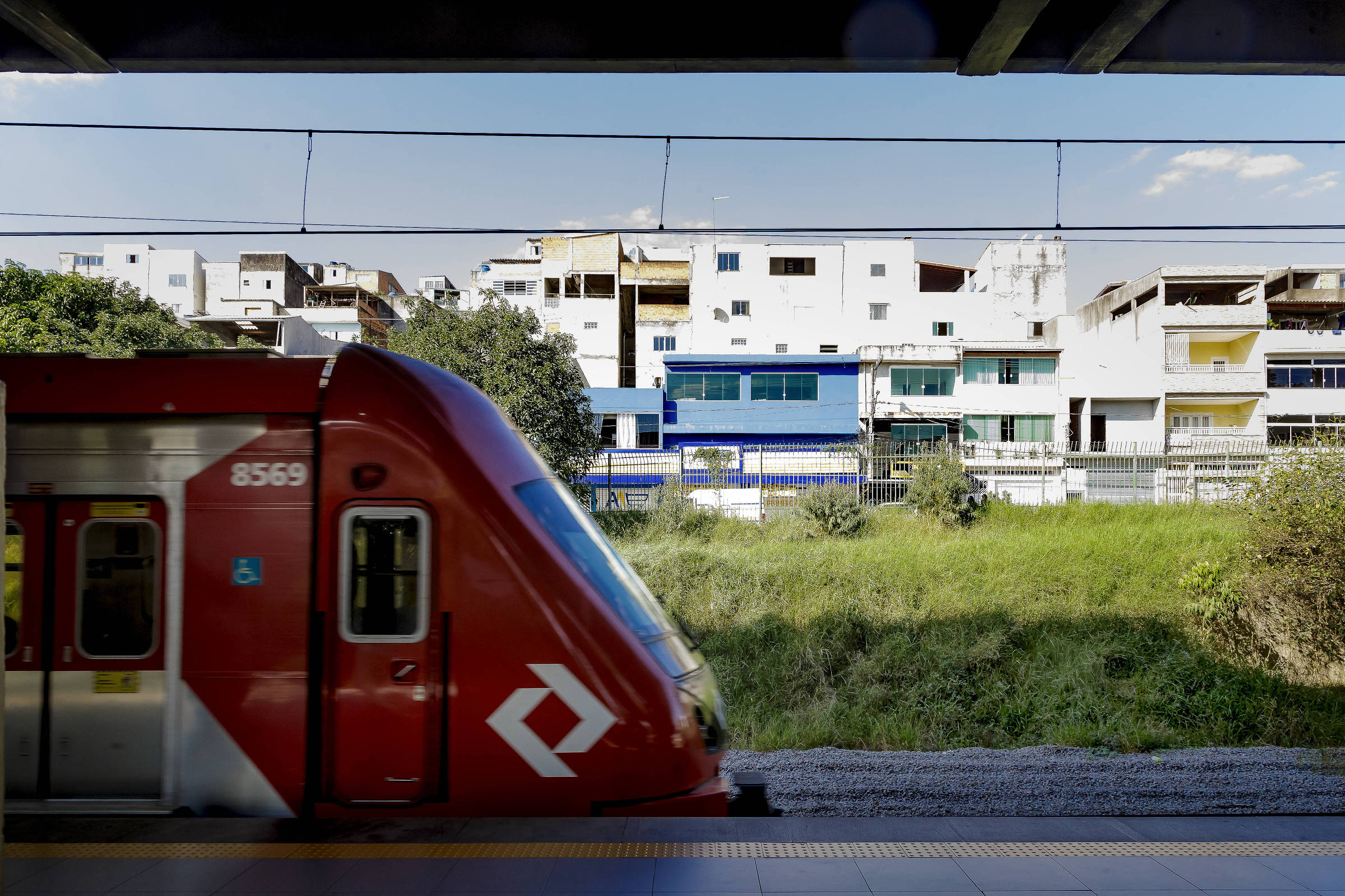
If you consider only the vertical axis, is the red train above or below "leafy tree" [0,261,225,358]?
below

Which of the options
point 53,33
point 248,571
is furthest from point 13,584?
point 53,33

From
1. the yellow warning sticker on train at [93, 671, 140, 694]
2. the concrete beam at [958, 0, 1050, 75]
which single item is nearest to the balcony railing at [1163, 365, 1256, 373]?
the concrete beam at [958, 0, 1050, 75]

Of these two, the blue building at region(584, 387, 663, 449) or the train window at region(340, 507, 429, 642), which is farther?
the blue building at region(584, 387, 663, 449)

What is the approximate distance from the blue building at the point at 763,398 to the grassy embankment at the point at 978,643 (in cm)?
2021

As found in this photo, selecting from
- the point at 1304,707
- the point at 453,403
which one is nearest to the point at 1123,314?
the point at 1304,707

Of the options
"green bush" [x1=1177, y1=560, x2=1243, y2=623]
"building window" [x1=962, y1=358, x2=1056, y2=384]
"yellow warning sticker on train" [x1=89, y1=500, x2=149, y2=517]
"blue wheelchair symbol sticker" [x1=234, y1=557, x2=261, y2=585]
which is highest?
"building window" [x1=962, y1=358, x2=1056, y2=384]

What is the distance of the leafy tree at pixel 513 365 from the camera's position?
18.7 metres

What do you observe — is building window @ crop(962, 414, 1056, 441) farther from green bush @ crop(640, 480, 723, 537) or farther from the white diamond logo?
the white diamond logo

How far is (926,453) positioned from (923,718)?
11207 mm

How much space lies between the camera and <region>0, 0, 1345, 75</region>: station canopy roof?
5961mm

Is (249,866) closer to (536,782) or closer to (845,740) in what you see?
(536,782)

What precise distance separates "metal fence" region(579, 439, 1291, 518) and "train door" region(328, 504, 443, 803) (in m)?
13.7

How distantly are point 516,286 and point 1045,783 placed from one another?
44.2 meters

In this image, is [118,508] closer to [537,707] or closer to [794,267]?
[537,707]
